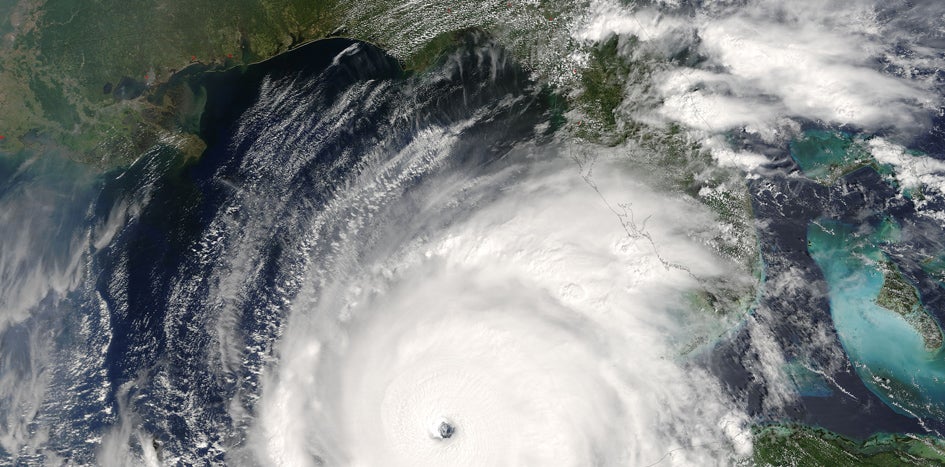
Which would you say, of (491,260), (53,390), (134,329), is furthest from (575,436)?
(53,390)

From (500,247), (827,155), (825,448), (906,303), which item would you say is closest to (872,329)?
(906,303)

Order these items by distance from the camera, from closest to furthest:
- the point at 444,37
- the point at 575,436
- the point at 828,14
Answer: the point at 575,436, the point at 828,14, the point at 444,37

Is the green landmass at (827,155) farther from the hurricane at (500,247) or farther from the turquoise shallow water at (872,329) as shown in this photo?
the turquoise shallow water at (872,329)

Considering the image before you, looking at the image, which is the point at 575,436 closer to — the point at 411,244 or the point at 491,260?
the point at 491,260

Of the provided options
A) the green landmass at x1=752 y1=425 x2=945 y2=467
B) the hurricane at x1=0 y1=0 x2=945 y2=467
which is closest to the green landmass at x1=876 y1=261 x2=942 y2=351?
the hurricane at x1=0 y1=0 x2=945 y2=467

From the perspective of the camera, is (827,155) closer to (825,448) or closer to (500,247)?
(825,448)

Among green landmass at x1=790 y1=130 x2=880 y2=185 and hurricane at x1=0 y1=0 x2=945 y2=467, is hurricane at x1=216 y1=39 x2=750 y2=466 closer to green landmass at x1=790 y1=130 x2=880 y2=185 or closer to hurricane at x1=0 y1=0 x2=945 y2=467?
hurricane at x1=0 y1=0 x2=945 y2=467

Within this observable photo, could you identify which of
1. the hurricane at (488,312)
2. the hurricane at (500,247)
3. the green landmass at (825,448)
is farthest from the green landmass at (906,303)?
the hurricane at (488,312)
